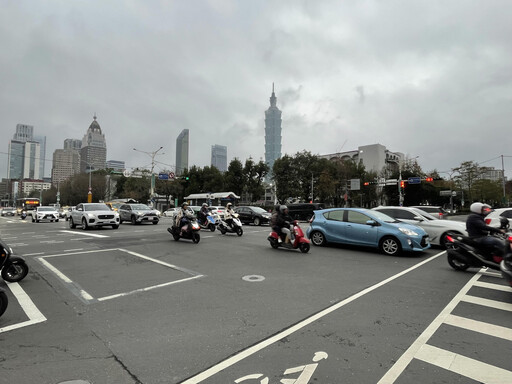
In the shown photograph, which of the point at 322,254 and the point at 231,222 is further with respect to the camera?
the point at 231,222

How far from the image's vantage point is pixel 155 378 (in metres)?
2.86

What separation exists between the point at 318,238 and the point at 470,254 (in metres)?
5.37

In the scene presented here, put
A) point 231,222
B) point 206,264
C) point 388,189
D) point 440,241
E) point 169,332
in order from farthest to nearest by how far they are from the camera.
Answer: point 388,189, point 231,222, point 440,241, point 206,264, point 169,332

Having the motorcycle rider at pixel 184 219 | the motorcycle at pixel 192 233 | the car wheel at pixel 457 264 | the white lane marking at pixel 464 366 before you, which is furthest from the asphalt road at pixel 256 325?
the motorcycle rider at pixel 184 219

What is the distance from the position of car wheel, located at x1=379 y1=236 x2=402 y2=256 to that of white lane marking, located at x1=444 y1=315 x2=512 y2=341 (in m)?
5.32

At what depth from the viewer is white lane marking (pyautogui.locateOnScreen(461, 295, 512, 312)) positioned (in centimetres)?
491

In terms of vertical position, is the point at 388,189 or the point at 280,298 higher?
the point at 388,189

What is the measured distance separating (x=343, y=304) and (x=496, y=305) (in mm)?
2521

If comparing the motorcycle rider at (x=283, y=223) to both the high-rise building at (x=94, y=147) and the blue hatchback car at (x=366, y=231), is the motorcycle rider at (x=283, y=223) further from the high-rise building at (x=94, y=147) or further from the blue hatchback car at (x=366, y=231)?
the high-rise building at (x=94, y=147)

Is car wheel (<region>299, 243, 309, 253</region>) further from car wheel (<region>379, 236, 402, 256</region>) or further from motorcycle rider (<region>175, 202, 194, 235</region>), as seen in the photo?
motorcycle rider (<region>175, 202, 194, 235</region>)

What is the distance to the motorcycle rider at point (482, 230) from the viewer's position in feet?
22.1

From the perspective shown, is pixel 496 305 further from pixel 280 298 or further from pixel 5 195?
pixel 5 195

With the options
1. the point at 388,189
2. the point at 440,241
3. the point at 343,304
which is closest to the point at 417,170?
the point at 388,189

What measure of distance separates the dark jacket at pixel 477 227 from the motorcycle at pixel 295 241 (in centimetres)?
458
